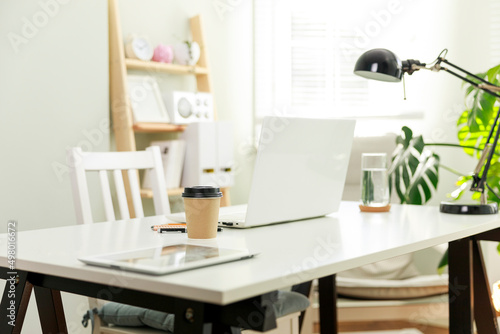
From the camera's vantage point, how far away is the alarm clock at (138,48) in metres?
3.02

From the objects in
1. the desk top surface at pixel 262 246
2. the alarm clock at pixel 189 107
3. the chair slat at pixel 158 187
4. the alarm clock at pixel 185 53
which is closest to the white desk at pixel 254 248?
the desk top surface at pixel 262 246

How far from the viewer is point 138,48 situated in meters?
3.05

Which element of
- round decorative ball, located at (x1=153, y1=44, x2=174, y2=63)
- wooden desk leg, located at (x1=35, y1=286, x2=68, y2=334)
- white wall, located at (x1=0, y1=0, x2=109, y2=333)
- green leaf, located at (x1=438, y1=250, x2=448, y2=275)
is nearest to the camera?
wooden desk leg, located at (x1=35, y1=286, x2=68, y2=334)

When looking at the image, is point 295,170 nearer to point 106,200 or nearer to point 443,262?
point 106,200

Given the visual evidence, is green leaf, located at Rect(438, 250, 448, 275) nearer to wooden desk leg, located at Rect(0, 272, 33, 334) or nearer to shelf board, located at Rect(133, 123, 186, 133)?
shelf board, located at Rect(133, 123, 186, 133)

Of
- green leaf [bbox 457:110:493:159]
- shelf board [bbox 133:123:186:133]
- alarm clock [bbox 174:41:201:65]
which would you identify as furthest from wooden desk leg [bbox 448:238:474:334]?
alarm clock [bbox 174:41:201:65]

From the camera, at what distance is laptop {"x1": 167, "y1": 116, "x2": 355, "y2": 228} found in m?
1.42

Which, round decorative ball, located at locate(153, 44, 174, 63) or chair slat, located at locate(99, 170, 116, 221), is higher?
round decorative ball, located at locate(153, 44, 174, 63)

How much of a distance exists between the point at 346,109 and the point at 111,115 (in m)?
1.54

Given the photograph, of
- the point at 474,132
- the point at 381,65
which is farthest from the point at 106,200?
the point at 474,132

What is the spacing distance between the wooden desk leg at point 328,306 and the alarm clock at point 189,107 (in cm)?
142

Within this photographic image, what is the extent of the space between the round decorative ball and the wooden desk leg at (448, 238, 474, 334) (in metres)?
1.92

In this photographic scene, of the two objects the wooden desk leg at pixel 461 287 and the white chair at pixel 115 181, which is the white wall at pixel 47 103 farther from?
the wooden desk leg at pixel 461 287

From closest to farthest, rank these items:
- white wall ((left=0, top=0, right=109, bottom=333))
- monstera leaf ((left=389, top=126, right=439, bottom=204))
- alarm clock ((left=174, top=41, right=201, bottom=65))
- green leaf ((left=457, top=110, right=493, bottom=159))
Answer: white wall ((left=0, top=0, right=109, bottom=333)) < monstera leaf ((left=389, top=126, right=439, bottom=204)) < green leaf ((left=457, top=110, right=493, bottom=159)) < alarm clock ((left=174, top=41, right=201, bottom=65))
